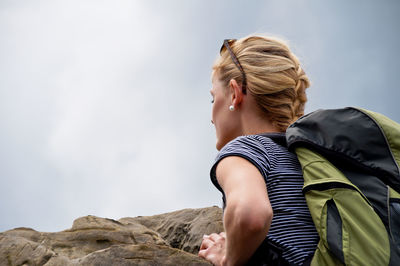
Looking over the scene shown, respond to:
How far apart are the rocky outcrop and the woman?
171cm

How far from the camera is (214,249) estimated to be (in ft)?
10.5

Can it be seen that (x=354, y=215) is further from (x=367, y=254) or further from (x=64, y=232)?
(x=64, y=232)

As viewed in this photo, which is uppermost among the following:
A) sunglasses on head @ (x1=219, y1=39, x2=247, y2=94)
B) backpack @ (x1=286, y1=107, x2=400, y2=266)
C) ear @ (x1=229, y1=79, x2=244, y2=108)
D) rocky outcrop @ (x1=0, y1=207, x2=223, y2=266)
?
sunglasses on head @ (x1=219, y1=39, x2=247, y2=94)

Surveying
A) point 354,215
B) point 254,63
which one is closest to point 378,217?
point 354,215

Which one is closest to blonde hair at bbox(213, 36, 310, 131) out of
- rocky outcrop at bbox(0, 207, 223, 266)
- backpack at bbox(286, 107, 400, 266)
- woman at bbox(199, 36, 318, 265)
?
woman at bbox(199, 36, 318, 265)

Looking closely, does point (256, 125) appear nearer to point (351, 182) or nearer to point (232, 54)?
point (232, 54)

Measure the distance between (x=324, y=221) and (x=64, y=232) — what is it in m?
5.71

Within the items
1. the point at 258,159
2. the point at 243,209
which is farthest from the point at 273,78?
the point at 243,209

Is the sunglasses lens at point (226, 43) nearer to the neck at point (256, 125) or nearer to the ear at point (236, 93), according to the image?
the ear at point (236, 93)

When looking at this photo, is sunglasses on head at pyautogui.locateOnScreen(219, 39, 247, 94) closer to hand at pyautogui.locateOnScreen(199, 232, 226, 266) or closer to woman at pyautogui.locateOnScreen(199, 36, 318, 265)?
woman at pyautogui.locateOnScreen(199, 36, 318, 265)

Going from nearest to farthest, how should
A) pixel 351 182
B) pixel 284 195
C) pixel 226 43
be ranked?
1. pixel 351 182
2. pixel 284 195
3. pixel 226 43

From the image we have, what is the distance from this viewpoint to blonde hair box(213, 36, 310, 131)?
3486 millimetres

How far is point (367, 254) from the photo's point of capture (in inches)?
96.6

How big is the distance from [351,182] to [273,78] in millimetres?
1145
